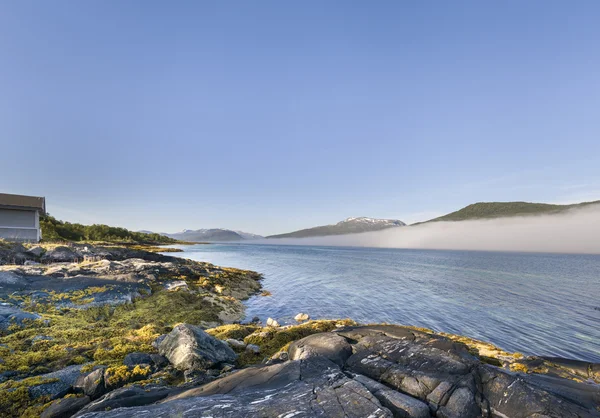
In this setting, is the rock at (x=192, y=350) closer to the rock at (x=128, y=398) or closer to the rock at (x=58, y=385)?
the rock at (x=128, y=398)

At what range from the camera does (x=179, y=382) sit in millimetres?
11250

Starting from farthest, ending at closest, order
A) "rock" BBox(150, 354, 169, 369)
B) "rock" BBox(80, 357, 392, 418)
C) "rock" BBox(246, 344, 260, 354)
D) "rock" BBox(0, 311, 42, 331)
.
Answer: "rock" BBox(0, 311, 42, 331) < "rock" BBox(246, 344, 260, 354) < "rock" BBox(150, 354, 169, 369) < "rock" BBox(80, 357, 392, 418)

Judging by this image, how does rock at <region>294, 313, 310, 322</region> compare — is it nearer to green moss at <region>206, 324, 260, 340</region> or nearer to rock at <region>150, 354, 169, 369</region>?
green moss at <region>206, 324, 260, 340</region>

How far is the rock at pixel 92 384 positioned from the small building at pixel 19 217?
6379 centimetres

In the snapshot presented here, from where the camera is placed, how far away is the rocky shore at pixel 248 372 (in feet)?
27.2

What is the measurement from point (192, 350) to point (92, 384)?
12.5 feet

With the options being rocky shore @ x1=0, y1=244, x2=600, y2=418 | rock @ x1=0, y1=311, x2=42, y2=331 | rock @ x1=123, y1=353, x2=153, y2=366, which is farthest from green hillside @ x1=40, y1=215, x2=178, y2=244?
rock @ x1=123, y1=353, x2=153, y2=366

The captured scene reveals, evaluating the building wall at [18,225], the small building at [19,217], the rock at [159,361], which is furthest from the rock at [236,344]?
the building wall at [18,225]

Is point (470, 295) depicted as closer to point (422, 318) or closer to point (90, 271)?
point (422, 318)

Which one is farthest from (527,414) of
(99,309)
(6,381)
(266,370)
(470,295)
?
(470,295)

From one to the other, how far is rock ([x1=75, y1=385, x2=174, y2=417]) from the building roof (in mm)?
67103

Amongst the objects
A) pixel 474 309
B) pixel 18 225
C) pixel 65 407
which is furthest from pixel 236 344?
pixel 18 225

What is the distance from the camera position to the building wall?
2025 inches

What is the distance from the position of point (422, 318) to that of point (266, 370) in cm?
2341
